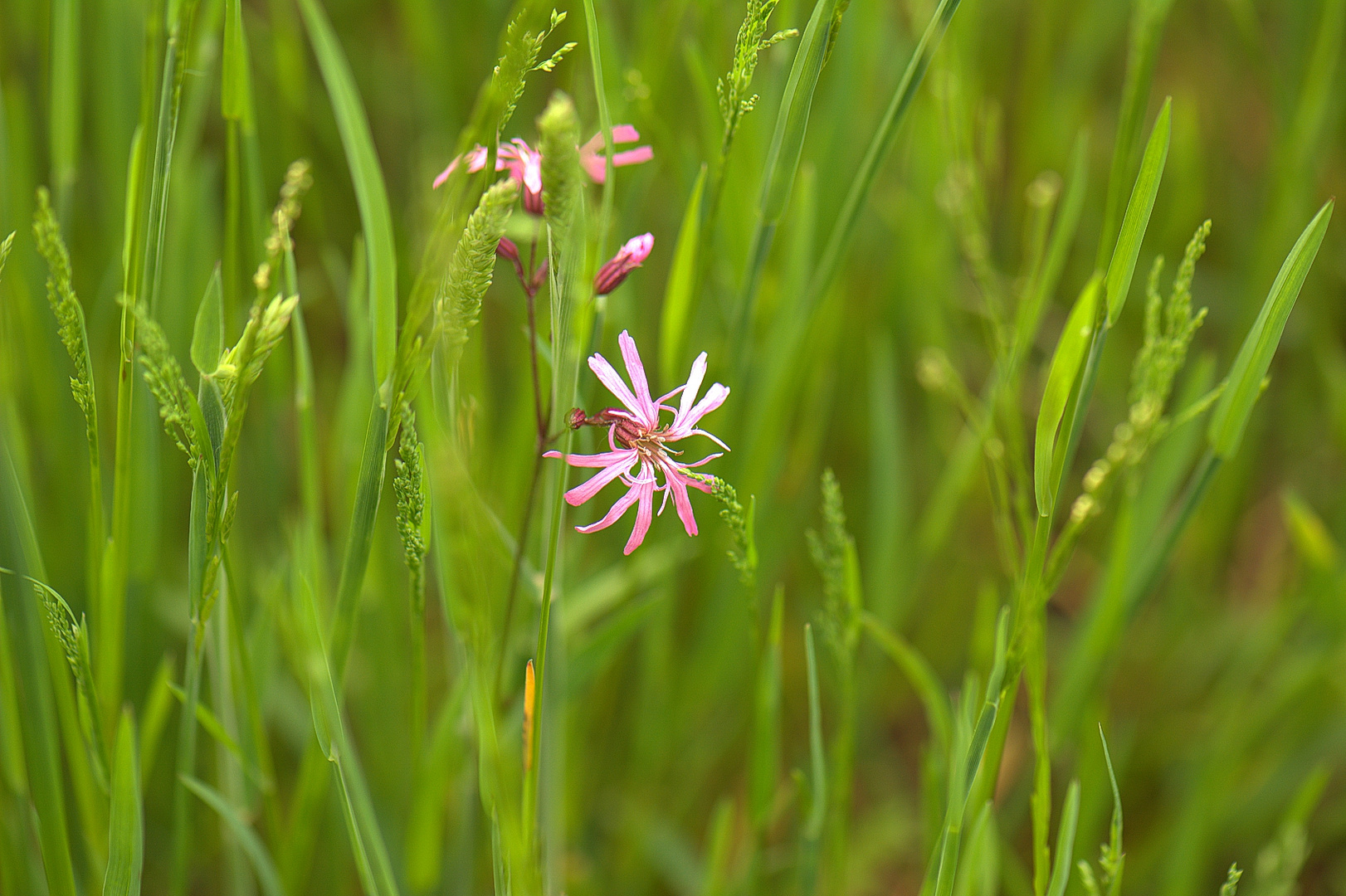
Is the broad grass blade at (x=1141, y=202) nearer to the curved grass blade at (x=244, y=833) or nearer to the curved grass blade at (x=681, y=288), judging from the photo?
the curved grass blade at (x=681, y=288)

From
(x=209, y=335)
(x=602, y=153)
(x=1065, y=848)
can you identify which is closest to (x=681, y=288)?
(x=602, y=153)

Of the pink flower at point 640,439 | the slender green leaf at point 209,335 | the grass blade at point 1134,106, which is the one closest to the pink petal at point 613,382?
the pink flower at point 640,439

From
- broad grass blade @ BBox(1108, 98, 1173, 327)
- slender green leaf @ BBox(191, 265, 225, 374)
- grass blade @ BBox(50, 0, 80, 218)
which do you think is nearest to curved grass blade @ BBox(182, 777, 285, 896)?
slender green leaf @ BBox(191, 265, 225, 374)

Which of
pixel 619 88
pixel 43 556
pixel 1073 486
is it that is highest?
pixel 619 88

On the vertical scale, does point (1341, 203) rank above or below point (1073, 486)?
above

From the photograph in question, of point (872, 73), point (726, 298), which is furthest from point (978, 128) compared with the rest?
point (726, 298)

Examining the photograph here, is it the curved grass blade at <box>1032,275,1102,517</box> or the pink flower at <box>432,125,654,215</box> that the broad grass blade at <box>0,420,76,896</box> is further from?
the curved grass blade at <box>1032,275,1102,517</box>

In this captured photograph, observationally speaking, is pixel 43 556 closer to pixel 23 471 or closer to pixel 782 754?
pixel 23 471
